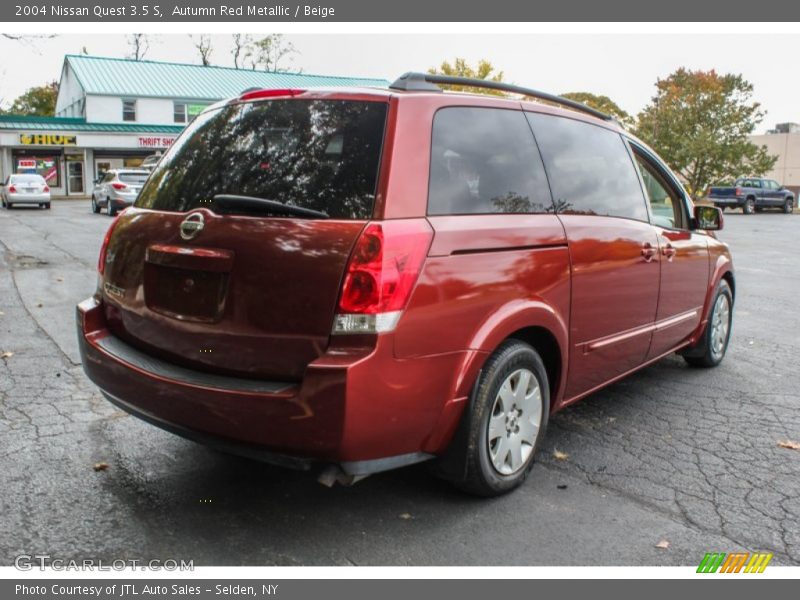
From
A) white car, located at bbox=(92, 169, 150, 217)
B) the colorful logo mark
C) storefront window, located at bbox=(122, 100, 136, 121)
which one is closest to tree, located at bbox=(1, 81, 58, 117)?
storefront window, located at bbox=(122, 100, 136, 121)

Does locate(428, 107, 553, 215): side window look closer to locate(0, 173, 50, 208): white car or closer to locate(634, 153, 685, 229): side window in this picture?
locate(634, 153, 685, 229): side window

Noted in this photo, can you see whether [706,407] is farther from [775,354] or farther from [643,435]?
[775,354]

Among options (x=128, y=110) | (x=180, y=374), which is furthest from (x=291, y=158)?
(x=128, y=110)

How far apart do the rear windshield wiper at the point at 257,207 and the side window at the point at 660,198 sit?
2787 mm

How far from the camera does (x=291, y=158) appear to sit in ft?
10.4

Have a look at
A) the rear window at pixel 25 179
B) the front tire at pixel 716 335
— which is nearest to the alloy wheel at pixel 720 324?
the front tire at pixel 716 335

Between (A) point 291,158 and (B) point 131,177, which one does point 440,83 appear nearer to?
(A) point 291,158

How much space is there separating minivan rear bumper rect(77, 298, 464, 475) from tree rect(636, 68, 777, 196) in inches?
1897

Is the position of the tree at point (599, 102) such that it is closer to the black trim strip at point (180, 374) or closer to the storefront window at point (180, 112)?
the storefront window at point (180, 112)

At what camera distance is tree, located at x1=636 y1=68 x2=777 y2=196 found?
4688 cm

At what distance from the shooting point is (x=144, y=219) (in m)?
3.58

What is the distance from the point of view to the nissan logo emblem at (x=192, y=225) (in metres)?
3.22

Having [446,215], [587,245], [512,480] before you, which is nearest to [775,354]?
[587,245]

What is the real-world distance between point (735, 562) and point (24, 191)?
31.7 metres
